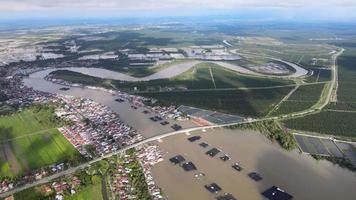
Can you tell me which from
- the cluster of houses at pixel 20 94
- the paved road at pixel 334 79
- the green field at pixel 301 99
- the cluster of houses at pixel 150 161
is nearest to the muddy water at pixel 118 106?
the cluster of houses at pixel 20 94

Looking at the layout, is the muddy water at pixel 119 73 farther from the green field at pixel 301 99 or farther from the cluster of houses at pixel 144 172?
the cluster of houses at pixel 144 172

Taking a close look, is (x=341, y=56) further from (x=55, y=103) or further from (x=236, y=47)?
(x=55, y=103)

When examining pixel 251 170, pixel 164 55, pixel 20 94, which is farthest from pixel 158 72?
pixel 251 170

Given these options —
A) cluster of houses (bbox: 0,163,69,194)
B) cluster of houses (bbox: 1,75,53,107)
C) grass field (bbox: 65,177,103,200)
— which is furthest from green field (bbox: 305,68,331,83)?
cluster of houses (bbox: 0,163,69,194)

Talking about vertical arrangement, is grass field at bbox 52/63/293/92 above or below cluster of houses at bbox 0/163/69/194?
above

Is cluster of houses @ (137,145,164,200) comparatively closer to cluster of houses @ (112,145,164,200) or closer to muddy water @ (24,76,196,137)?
cluster of houses @ (112,145,164,200)
